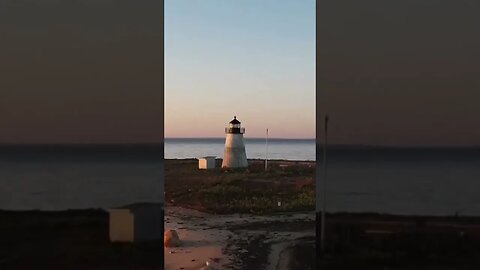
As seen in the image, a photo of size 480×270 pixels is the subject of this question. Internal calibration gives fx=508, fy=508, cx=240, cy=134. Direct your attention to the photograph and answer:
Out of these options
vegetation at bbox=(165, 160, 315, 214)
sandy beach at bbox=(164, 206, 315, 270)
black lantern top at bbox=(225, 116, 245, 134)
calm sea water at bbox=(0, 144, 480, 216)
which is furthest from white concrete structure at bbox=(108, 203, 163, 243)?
black lantern top at bbox=(225, 116, 245, 134)

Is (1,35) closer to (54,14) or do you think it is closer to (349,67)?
(54,14)

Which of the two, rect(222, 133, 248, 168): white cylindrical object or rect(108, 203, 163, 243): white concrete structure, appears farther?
rect(222, 133, 248, 168): white cylindrical object

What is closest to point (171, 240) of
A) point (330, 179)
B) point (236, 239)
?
point (236, 239)

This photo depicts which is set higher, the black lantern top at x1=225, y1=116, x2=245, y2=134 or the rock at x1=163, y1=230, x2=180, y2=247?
the black lantern top at x1=225, y1=116, x2=245, y2=134

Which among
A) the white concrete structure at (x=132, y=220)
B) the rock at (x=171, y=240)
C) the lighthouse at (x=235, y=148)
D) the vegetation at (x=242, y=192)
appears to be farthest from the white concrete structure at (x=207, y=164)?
the white concrete structure at (x=132, y=220)

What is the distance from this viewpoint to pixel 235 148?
838 inches

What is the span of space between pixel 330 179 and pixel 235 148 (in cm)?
1729

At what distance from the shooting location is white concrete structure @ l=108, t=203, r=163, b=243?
13.4 feet

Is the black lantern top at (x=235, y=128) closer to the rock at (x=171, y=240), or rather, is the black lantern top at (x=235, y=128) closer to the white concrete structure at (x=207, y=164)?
the white concrete structure at (x=207, y=164)

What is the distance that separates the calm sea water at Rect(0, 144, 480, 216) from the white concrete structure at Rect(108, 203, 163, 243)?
0.06 meters

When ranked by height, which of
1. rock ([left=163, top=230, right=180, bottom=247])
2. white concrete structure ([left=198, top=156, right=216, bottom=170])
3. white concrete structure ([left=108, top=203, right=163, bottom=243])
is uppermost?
white concrete structure ([left=108, top=203, right=163, bottom=243])

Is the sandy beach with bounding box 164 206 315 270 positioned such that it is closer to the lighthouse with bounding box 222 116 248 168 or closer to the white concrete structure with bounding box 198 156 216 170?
the lighthouse with bounding box 222 116 248 168

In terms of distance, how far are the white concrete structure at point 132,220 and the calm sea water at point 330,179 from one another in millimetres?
60

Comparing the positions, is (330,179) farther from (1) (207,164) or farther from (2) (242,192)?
(1) (207,164)
